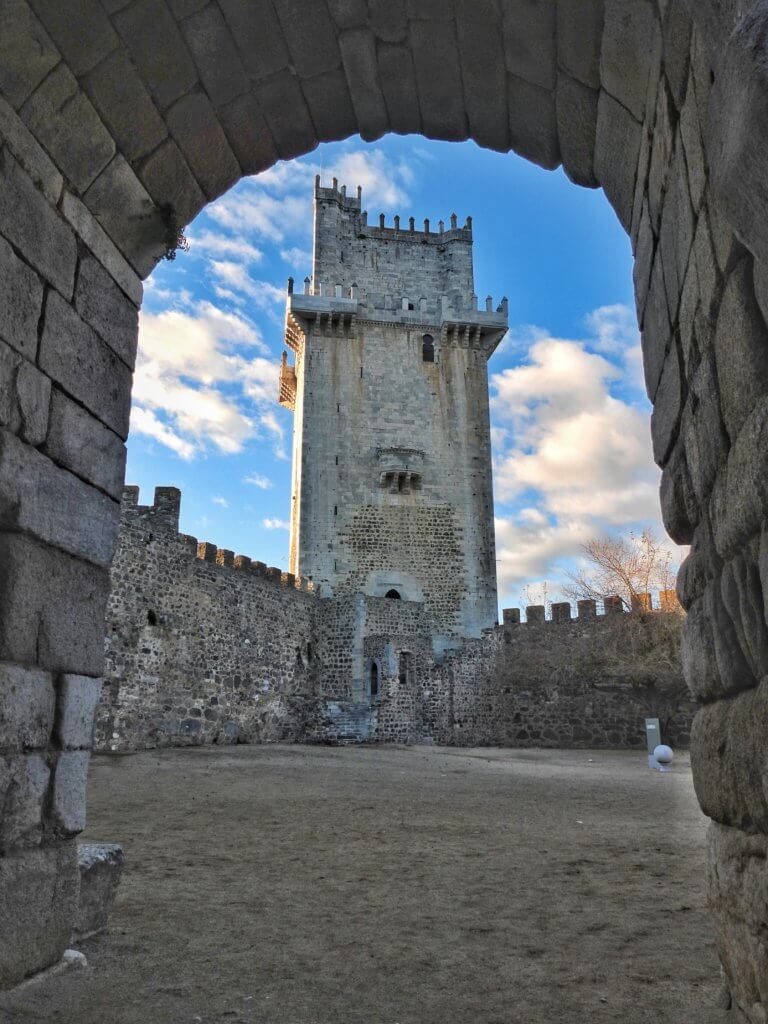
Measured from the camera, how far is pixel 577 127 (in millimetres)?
3012

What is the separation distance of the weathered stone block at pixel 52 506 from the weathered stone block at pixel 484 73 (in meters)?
2.40

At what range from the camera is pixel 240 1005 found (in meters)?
2.51

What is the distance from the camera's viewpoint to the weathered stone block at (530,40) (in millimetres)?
2676

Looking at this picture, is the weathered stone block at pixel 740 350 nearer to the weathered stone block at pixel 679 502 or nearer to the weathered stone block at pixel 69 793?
the weathered stone block at pixel 679 502

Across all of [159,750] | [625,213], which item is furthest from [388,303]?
[625,213]

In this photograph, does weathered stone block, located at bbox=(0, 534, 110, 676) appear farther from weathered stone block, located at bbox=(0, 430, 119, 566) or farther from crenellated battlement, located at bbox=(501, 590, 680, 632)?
crenellated battlement, located at bbox=(501, 590, 680, 632)

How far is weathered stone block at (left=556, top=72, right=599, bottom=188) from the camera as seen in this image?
285 centimetres

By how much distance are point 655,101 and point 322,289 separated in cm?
2754

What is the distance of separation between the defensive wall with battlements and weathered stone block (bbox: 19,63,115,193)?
1107 centimetres

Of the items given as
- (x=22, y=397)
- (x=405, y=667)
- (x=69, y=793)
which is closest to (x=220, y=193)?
(x=22, y=397)

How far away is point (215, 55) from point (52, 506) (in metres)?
2.03

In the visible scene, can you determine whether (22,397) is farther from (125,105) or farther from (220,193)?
(220,193)

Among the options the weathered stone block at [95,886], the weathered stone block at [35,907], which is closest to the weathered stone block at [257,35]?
the weathered stone block at [35,907]

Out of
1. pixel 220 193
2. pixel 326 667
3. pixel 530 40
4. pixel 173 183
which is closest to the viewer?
pixel 530 40
